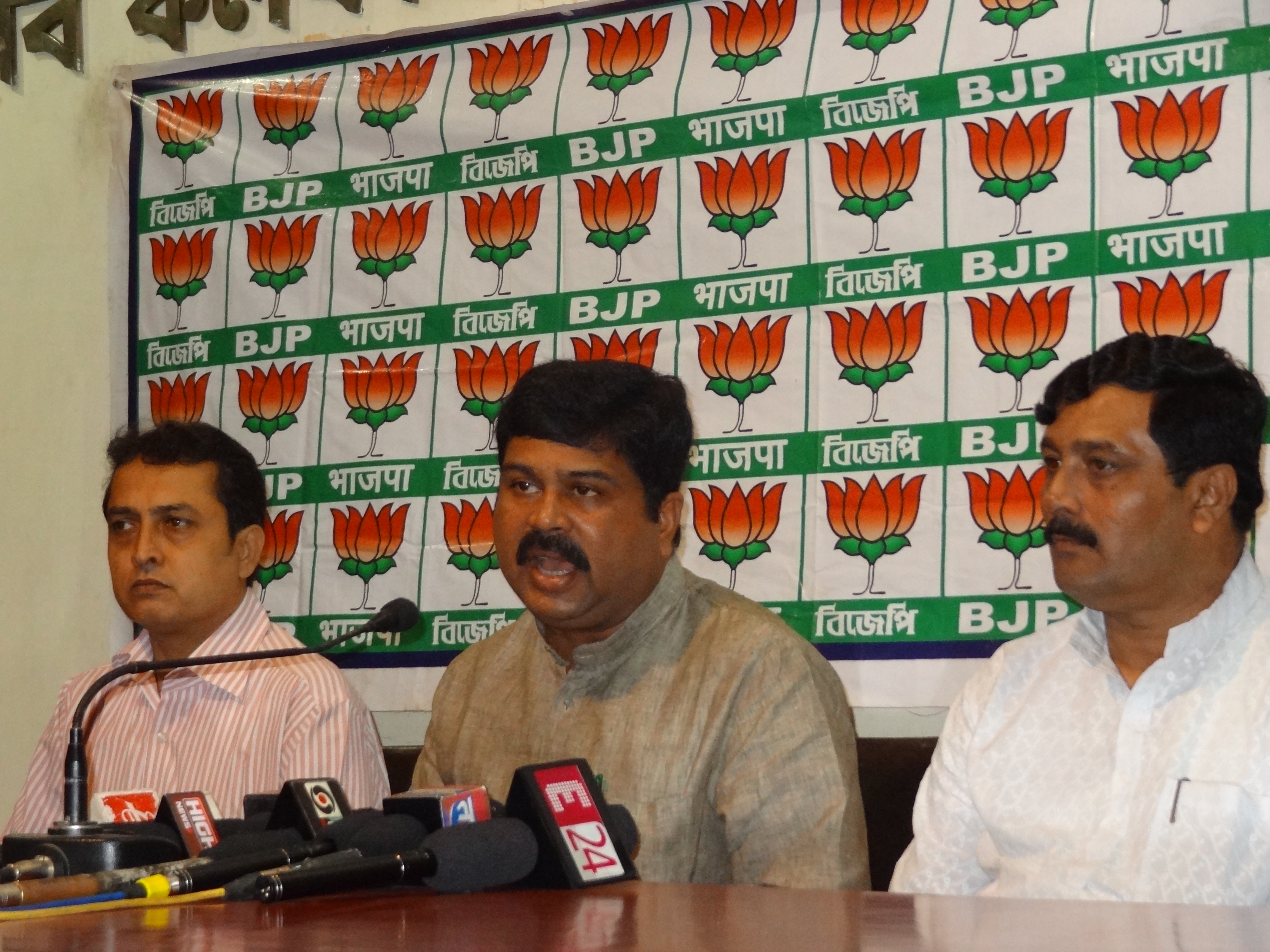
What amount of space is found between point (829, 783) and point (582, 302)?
1347 mm

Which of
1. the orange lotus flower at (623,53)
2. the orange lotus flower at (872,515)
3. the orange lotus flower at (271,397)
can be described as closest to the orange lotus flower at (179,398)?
the orange lotus flower at (271,397)

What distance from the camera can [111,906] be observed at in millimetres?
1401

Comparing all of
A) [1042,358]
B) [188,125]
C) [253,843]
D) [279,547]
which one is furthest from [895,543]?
[188,125]

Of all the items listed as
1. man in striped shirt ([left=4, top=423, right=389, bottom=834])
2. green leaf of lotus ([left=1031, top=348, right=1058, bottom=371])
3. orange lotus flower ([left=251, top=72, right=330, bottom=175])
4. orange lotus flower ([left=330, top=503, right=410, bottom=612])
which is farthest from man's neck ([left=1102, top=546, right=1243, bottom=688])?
orange lotus flower ([left=251, top=72, right=330, bottom=175])

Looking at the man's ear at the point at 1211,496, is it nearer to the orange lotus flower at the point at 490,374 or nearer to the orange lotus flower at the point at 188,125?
the orange lotus flower at the point at 490,374

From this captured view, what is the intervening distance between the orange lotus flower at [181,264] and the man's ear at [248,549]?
82 cm

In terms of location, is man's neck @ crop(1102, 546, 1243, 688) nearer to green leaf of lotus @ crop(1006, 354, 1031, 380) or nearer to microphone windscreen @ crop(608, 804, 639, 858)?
green leaf of lotus @ crop(1006, 354, 1031, 380)

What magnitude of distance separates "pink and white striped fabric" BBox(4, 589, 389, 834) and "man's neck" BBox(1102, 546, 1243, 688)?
1346 millimetres

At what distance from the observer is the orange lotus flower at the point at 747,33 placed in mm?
3068

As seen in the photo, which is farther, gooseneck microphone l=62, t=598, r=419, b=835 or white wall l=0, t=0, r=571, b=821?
white wall l=0, t=0, r=571, b=821

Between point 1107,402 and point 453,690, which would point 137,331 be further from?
point 1107,402

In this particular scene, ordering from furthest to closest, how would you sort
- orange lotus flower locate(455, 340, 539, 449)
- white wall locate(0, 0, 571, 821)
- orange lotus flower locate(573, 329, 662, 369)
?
white wall locate(0, 0, 571, 821)
orange lotus flower locate(455, 340, 539, 449)
orange lotus flower locate(573, 329, 662, 369)

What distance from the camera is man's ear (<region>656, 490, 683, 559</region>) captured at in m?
2.64

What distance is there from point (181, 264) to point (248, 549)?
96 centimetres
